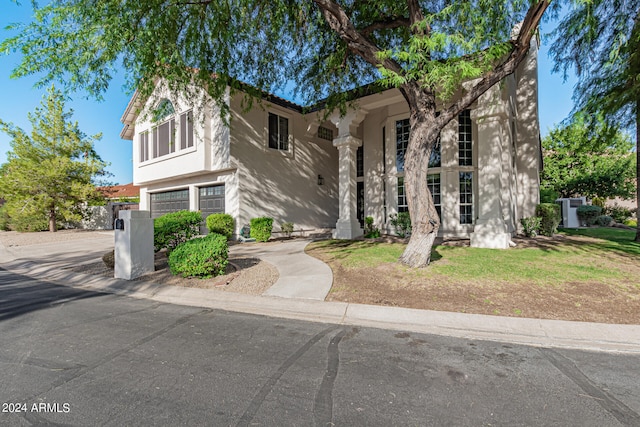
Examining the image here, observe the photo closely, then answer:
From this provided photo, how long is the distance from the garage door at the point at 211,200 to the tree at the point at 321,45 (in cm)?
653

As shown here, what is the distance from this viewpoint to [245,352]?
11.4 feet

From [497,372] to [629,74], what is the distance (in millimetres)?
10504

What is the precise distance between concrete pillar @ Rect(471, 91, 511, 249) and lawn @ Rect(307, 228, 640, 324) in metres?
0.97

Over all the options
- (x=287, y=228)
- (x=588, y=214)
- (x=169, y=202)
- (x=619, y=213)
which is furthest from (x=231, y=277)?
(x=619, y=213)

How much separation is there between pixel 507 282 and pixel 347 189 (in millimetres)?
7885

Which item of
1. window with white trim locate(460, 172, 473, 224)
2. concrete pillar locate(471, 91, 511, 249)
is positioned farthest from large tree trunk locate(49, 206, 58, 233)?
concrete pillar locate(471, 91, 511, 249)

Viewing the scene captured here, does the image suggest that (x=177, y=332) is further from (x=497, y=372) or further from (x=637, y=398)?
(x=637, y=398)

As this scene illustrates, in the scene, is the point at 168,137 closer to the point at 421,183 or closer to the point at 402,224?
the point at 402,224

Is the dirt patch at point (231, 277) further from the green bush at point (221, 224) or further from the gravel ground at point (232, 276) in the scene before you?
the green bush at point (221, 224)

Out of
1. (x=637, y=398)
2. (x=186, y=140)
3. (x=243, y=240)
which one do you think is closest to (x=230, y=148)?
(x=186, y=140)

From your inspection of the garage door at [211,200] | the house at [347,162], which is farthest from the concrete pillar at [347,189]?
the garage door at [211,200]

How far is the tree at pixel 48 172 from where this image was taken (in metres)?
18.0

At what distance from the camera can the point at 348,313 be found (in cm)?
479

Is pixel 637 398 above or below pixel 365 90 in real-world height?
below
